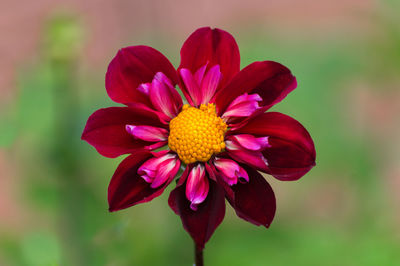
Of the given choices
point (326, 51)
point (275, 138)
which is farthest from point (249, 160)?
point (326, 51)

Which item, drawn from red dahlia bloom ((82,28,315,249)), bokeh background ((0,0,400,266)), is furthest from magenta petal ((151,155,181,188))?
bokeh background ((0,0,400,266))

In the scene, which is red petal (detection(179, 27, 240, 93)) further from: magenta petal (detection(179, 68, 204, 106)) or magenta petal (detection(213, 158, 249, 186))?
magenta petal (detection(213, 158, 249, 186))

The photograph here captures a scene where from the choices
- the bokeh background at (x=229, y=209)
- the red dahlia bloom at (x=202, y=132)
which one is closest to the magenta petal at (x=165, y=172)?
the red dahlia bloom at (x=202, y=132)

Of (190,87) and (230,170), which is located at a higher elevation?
(190,87)

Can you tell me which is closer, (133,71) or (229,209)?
(133,71)

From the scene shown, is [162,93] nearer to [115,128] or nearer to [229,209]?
[115,128]

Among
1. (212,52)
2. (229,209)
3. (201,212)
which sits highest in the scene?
(212,52)

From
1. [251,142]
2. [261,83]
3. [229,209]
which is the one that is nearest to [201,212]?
[251,142]

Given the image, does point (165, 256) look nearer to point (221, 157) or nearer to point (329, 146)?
point (329, 146)
